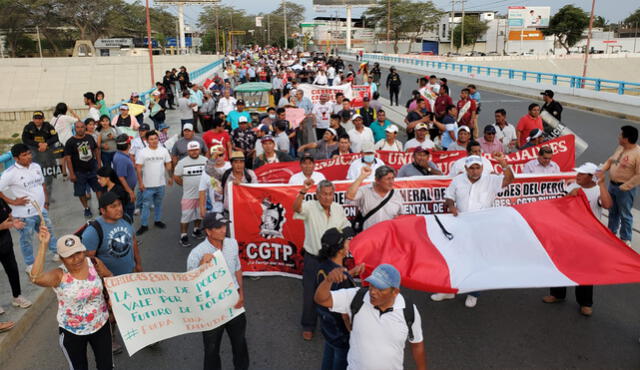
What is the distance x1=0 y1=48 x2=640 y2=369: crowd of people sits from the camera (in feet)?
12.1

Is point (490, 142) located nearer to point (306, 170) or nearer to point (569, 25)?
point (306, 170)

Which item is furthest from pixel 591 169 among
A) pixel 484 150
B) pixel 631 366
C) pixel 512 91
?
pixel 512 91

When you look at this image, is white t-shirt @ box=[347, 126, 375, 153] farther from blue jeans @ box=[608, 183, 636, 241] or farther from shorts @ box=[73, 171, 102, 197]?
shorts @ box=[73, 171, 102, 197]

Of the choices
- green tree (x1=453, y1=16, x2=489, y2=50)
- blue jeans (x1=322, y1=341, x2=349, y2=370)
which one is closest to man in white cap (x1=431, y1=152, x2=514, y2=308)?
blue jeans (x1=322, y1=341, x2=349, y2=370)

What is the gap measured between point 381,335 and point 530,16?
132 meters

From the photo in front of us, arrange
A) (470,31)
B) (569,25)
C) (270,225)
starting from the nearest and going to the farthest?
(270,225), (569,25), (470,31)

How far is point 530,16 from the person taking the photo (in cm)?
12012

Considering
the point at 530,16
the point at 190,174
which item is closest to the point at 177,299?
Result: the point at 190,174

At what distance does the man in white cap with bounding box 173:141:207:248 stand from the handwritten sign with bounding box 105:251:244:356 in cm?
405

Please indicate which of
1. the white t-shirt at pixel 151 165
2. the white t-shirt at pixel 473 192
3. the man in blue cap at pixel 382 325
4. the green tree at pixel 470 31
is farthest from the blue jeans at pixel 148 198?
the green tree at pixel 470 31

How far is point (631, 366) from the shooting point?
488 centimetres

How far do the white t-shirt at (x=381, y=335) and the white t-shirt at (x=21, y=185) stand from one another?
5.01m

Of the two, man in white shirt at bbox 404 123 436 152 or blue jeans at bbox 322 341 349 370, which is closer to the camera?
blue jeans at bbox 322 341 349 370

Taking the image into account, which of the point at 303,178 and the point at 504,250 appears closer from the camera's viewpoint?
the point at 504,250
